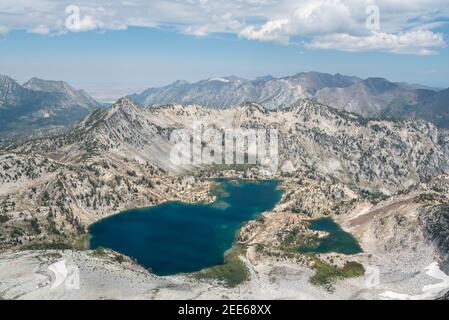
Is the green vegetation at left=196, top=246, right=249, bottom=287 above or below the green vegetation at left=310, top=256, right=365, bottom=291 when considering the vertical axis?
above

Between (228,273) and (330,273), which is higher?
(228,273)

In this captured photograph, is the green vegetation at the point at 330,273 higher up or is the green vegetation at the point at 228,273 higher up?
the green vegetation at the point at 228,273

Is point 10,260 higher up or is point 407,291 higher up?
point 10,260

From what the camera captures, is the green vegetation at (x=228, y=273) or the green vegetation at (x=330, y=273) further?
the green vegetation at (x=330, y=273)

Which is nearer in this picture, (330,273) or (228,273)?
(228,273)

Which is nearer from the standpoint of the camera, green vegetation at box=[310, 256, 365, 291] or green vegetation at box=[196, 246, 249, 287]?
green vegetation at box=[196, 246, 249, 287]
